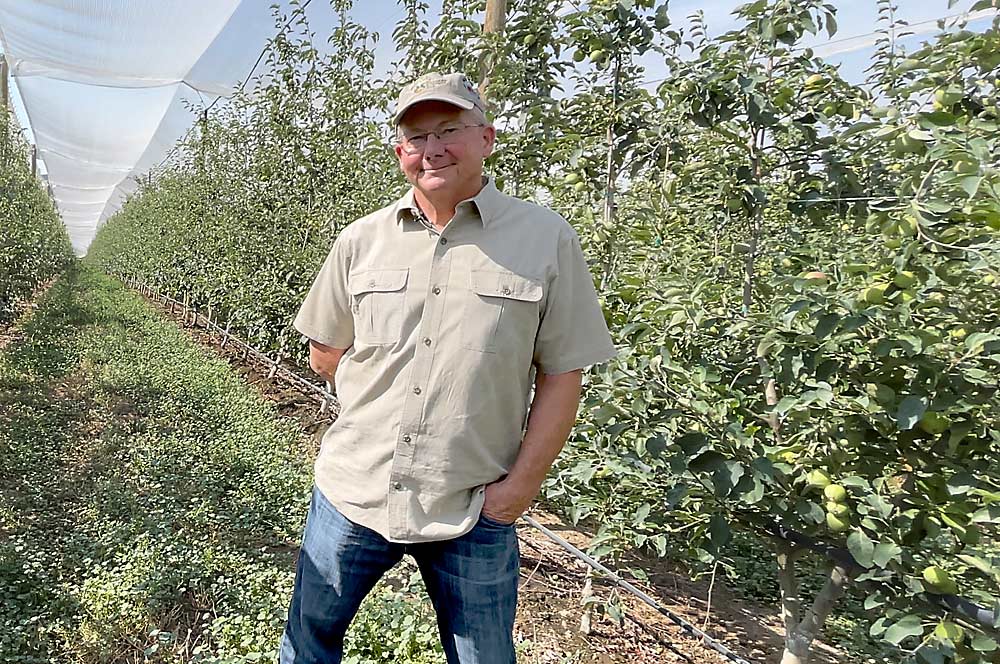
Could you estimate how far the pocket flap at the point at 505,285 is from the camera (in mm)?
1461

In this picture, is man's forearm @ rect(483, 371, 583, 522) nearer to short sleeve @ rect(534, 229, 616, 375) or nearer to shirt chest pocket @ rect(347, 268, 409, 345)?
short sleeve @ rect(534, 229, 616, 375)

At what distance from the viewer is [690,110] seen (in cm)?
209

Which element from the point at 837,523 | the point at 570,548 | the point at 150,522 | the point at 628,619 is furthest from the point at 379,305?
the point at 150,522

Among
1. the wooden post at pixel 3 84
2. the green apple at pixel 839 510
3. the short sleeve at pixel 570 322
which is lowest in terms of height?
the green apple at pixel 839 510

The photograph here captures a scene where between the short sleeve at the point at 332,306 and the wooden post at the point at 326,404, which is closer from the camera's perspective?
the short sleeve at the point at 332,306

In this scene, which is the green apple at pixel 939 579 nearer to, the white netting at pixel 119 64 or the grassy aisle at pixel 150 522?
the grassy aisle at pixel 150 522

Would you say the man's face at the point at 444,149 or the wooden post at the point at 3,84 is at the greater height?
the wooden post at the point at 3,84

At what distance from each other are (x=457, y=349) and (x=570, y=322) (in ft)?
0.79

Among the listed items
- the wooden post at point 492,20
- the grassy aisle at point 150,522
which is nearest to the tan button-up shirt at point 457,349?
the grassy aisle at point 150,522

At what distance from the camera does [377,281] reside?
1.55 metres

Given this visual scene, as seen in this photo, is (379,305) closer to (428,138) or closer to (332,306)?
(332,306)

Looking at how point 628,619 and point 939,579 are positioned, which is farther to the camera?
point 628,619

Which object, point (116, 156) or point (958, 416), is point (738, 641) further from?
point (116, 156)

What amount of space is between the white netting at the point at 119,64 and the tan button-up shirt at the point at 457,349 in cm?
631
